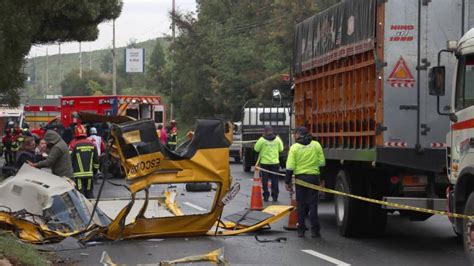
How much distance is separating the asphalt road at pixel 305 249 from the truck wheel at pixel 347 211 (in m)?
0.15

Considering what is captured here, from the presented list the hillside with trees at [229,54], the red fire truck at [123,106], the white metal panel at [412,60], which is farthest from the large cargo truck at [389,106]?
the hillside with trees at [229,54]

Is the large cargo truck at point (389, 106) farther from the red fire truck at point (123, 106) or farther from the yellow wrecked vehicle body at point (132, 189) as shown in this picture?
the red fire truck at point (123, 106)

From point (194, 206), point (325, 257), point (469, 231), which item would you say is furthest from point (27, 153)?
point (469, 231)

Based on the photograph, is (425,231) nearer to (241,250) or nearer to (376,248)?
(376,248)

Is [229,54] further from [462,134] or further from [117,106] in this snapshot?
[462,134]

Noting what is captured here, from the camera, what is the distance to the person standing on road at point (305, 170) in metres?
12.8

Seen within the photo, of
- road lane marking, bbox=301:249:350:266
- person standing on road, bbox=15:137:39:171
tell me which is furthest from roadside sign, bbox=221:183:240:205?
person standing on road, bbox=15:137:39:171

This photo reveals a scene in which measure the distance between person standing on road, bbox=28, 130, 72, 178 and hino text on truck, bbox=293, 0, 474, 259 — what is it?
4.31m

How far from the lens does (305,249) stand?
459 inches

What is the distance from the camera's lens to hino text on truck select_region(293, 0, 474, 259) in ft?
30.9

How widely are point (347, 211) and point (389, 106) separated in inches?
89.5

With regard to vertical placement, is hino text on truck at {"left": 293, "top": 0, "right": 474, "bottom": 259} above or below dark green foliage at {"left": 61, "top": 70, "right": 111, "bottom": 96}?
below

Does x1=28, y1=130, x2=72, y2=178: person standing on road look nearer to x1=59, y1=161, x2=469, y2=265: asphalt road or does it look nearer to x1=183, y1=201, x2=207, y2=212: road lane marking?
x1=59, y1=161, x2=469, y2=265: asphalt road

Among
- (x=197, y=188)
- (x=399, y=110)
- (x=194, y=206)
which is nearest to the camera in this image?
(x=399, y=110)
